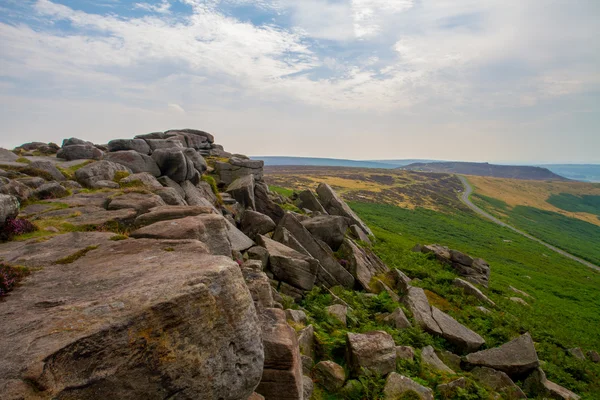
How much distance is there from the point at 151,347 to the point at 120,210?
975 cm

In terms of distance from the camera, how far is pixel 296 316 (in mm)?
15469

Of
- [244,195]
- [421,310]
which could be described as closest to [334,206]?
[244,195]

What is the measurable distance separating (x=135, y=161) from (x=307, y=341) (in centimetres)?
1932

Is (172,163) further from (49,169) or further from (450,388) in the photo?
(450,388)

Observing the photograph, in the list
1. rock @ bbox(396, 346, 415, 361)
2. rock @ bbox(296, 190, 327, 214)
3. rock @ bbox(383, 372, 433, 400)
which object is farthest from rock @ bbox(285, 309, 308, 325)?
rock @ bbox(296, 190, 327, 214)

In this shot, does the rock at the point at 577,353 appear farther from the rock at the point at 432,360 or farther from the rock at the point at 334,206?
the rock at the point at 334,206

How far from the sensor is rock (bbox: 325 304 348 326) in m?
17.0

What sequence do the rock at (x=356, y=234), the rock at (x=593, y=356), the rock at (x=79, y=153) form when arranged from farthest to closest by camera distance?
1. the rock at (x=356, y=234)
2. the rock at (x=79, y=153)
3. the rock at (x=593, y=356)

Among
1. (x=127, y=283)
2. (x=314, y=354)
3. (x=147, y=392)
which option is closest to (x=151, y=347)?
(x=147, y=392)

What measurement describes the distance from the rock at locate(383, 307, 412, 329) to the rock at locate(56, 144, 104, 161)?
85.7 ft

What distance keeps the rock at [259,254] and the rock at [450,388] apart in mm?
11346

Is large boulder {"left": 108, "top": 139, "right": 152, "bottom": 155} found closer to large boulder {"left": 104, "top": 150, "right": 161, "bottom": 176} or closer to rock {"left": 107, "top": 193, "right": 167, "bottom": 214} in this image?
large boulder {"left": 104, "top": 150, "right": 161, "bottom": 176}

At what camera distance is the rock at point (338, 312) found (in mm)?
16984

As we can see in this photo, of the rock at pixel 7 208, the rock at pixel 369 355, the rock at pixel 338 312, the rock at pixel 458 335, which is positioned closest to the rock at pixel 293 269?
the rock at pixel 338 312
